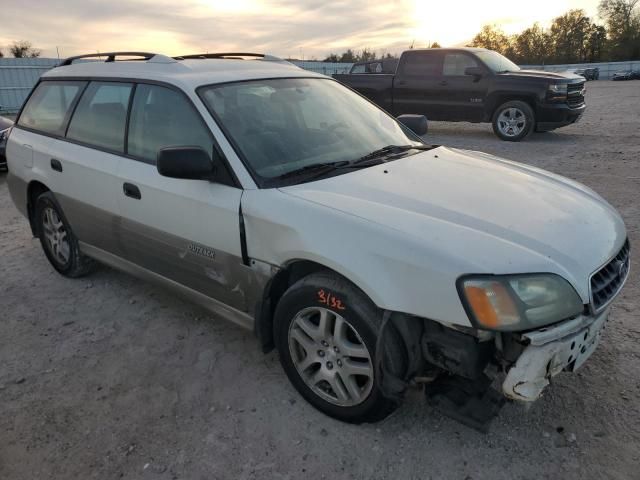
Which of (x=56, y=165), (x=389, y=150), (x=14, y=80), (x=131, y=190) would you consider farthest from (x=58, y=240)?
(x=14, y=80)

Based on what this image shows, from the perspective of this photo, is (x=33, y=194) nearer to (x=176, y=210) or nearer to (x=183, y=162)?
(x=176, y=210)

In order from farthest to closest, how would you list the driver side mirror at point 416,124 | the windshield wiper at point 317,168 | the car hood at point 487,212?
the driver side mirror at point 416,124 < the windshield wiper at point 317,168 < the car hood at point 487,212

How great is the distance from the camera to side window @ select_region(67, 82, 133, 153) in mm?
3477

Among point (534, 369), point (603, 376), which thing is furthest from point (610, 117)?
point (534, 369)

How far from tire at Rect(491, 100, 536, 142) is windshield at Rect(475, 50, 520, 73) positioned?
2.92ft

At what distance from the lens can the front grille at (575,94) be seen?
10375 millimetres

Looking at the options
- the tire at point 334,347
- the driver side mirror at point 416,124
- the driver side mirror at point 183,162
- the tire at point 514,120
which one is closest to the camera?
the tire at point 334,347

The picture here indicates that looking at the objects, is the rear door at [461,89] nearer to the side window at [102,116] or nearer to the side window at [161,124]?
the side window at [102,116]

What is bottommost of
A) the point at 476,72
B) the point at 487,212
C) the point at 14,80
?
the point at 487,212

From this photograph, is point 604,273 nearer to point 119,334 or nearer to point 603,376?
point 603,376

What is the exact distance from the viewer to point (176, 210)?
9.77 feet

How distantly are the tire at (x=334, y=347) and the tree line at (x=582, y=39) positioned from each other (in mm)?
70360

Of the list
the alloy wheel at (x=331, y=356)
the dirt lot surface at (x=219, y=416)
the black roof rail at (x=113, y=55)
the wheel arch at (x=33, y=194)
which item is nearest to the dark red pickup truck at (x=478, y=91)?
the dirt lot surface at (x=219, y=416)

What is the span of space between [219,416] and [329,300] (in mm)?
913
